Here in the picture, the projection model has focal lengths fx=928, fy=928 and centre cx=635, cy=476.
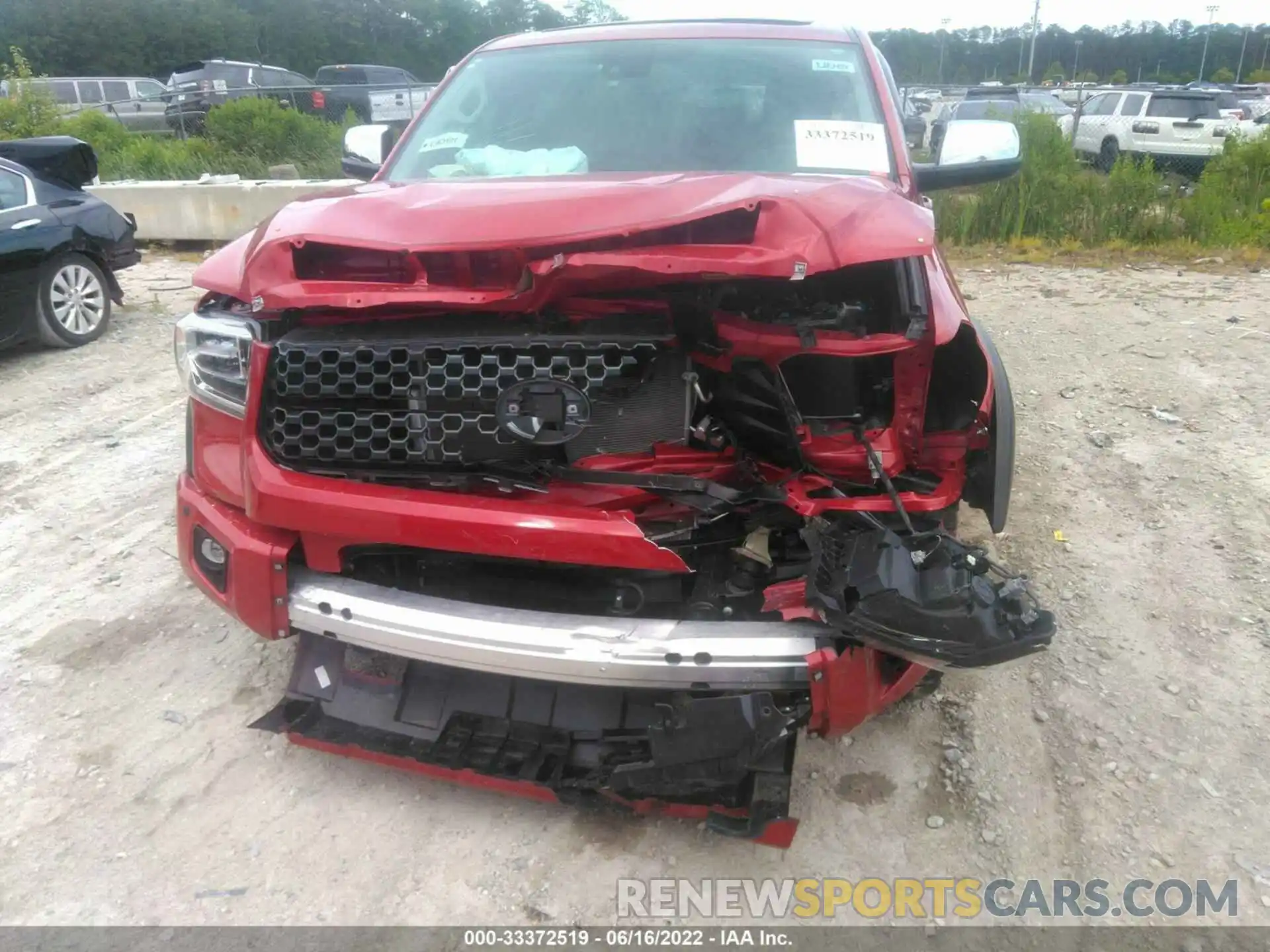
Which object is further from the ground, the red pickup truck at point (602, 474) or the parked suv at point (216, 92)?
the parked suv at point (216, 92)

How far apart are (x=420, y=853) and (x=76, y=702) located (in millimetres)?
1365

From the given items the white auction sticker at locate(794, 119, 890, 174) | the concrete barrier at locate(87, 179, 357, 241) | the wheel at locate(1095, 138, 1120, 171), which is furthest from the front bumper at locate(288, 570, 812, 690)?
the wheel at locate(1095, 138, 1120, 171)

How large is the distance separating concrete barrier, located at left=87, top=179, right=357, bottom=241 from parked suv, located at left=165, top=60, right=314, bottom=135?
15.4 ft

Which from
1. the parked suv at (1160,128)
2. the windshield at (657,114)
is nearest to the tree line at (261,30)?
the parked suv at (1160,128)

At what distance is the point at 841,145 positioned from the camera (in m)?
3.04

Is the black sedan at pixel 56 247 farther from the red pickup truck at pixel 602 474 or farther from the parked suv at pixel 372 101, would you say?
the parked suv at pixel 372 101

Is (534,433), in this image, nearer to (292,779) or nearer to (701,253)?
(701,253)

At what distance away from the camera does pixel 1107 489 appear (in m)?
4.16

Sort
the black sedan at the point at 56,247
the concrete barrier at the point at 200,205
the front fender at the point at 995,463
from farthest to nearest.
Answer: the concrete barrier at the point at 200,205
the black sedan at the point at 56,247
the front fender at the point at 995,463

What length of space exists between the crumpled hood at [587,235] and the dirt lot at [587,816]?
4.48ft

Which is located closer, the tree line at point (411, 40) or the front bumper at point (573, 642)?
the front bumper at point (573, 642)

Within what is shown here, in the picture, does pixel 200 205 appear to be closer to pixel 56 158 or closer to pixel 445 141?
pixel 56 158

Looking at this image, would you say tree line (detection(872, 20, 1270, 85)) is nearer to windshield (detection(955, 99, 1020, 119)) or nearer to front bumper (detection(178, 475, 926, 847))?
windshield (detection(955, 99, 1020, 119))

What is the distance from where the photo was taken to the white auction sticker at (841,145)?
298 cm
